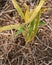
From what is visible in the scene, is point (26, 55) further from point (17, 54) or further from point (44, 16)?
point (44, 16)

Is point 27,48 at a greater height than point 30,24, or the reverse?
point 30,24

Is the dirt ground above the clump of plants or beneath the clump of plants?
beneath

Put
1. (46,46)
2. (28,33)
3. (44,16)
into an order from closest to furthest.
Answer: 1. (28,33)
2. (46,46)
3. (44,16)

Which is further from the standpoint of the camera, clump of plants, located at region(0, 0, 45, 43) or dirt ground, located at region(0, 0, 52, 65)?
dirt ground, located at region(0, 0, 52, 65)

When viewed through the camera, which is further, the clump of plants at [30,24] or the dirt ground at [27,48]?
the dirt ground at [27,48]

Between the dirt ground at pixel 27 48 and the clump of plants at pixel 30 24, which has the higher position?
the clump of plants at pixel 30 24

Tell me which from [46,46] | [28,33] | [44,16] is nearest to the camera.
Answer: [28,33]

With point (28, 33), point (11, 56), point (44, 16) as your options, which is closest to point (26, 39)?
point (28, 33)

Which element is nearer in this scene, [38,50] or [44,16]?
[38,50]

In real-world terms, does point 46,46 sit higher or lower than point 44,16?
lower
